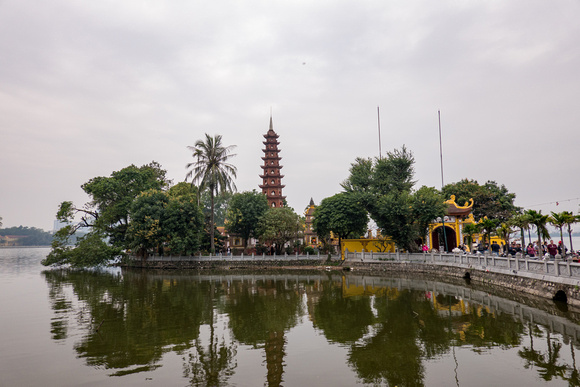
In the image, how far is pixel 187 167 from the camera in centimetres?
3778

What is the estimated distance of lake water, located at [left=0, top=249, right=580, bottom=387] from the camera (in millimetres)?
7867

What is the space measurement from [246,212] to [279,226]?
653 cm

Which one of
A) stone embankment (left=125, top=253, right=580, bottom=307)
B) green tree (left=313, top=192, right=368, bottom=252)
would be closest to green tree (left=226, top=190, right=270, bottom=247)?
stone embankment (left=125, top=253, right=580, bottom=307)

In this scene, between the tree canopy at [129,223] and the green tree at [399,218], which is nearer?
the green tree at [399,218]

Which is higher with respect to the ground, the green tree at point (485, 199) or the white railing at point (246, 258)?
the green tree at point (485, 199)

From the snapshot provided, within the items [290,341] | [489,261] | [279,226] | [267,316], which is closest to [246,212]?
[279,226]

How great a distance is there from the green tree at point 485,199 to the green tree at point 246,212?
21730 mm

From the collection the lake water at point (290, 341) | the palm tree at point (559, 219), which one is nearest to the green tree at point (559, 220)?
the palm tree at point (559, 219)

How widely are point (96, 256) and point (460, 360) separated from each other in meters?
36.2

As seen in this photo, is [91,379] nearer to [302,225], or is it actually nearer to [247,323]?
[247,323]

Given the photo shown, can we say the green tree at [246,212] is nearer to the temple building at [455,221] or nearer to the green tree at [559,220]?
the temple building at [455,221]

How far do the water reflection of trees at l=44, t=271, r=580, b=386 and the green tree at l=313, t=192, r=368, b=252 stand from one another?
577 inches

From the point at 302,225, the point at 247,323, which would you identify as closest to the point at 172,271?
the point at 302,225

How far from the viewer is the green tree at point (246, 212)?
42.8 m
